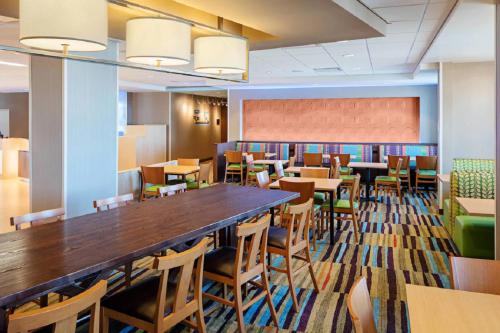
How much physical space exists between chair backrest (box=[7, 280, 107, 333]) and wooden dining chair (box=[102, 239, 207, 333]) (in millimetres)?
409

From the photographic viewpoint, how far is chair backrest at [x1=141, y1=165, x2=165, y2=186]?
6.84 metres

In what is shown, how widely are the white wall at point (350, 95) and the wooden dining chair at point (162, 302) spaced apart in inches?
394

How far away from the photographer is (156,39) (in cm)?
293

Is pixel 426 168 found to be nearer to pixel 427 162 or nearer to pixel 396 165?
pixel 427 162

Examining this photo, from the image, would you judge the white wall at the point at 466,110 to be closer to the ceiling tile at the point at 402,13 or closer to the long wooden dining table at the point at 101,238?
the ceiling tile at the point at 402,13

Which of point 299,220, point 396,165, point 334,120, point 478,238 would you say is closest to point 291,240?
point 299,220

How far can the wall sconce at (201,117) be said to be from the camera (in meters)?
16.5

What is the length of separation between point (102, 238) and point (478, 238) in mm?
3899

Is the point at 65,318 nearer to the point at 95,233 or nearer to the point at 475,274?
the point at 95,233

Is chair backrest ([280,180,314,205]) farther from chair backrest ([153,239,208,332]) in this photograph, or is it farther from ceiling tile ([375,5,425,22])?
chair backrest ([153,239,208,332])

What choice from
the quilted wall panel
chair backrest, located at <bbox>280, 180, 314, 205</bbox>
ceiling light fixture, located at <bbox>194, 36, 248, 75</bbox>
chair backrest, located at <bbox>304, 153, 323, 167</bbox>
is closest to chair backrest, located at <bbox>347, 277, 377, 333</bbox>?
ceiling light fixture, located at <bbox>194, 36, 248, 75</bbox>

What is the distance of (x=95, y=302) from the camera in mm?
1742

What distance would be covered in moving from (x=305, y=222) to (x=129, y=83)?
9.77 m

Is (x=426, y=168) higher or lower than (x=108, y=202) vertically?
higher
